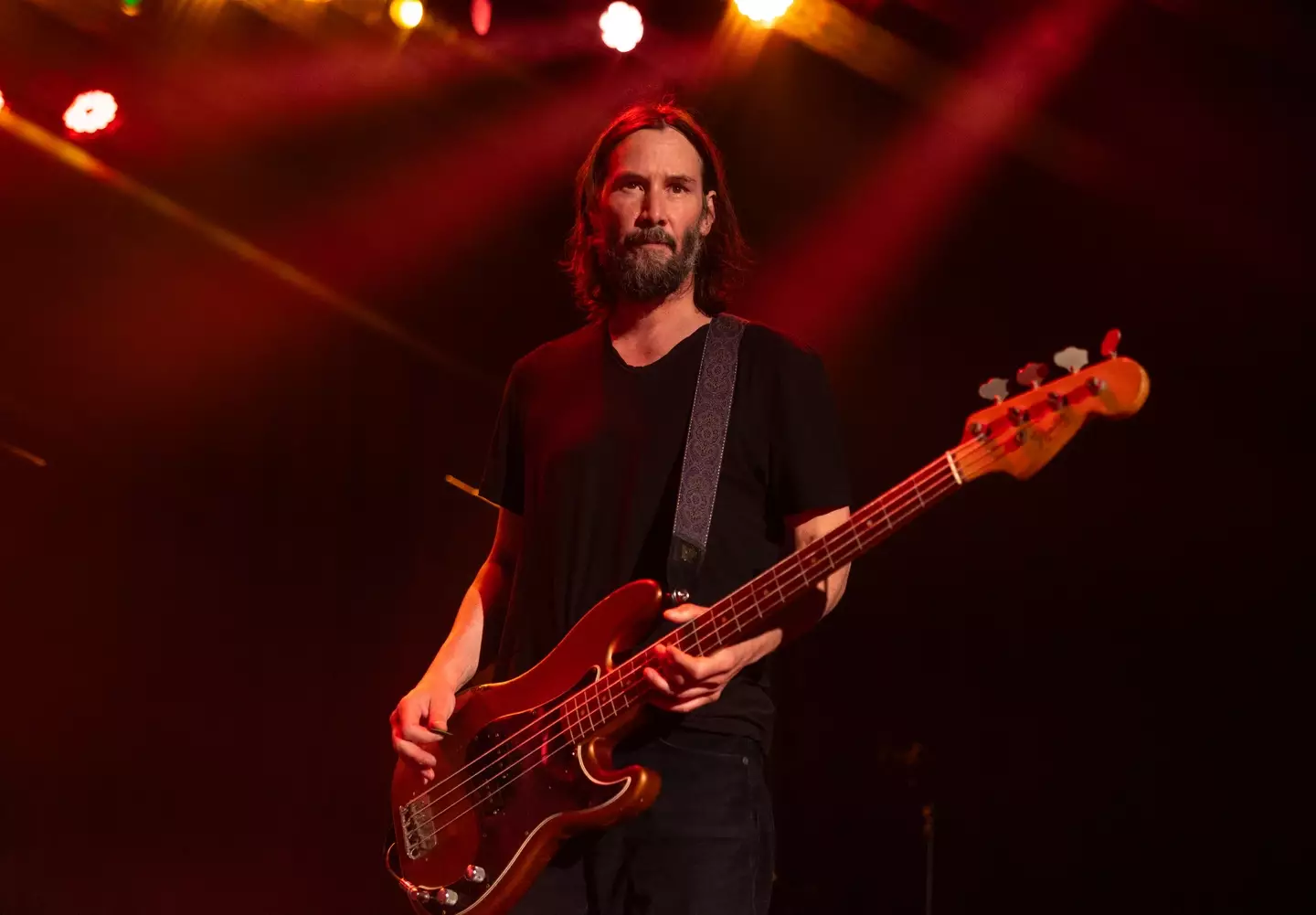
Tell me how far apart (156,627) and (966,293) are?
4.08 m

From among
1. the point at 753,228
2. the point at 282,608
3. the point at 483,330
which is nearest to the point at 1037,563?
the point at 753,228

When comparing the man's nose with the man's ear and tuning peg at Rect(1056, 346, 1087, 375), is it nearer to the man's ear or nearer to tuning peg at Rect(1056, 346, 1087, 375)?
the man's ear

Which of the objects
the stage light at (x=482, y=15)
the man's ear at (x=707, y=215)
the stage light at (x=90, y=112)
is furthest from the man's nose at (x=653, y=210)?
the stage light at (x=90, y=112)

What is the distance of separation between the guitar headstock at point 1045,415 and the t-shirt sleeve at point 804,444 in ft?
1.19

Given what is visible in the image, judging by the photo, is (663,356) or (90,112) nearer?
(663,356)

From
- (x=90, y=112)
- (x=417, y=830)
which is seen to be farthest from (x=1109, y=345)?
(x=90, y=112)

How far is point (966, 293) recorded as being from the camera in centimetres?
564

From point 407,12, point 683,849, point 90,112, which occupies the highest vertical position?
point 407,12

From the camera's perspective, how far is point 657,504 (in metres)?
2.70

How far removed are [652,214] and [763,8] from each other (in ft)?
9.04

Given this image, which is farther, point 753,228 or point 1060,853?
point 753,228

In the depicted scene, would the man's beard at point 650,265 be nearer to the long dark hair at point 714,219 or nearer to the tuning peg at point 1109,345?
the long dark hair at point 714,219

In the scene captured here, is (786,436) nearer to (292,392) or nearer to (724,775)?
(724,775)

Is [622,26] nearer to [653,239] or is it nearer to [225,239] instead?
[225,239]
